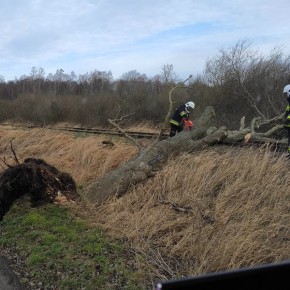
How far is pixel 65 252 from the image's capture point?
19.0 ft

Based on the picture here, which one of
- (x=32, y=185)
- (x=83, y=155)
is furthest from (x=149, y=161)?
(x=83, y=155)

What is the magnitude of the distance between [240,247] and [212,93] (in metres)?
24.0

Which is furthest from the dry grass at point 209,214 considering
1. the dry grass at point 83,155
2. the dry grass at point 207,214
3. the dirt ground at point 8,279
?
the dry grass at point 83,155

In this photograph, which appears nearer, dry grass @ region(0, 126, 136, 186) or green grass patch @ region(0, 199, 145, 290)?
green grass patch @ region(0, 199, 145, 290)

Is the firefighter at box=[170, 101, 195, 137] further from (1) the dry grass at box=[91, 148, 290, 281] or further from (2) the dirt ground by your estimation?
(2) the dirt ground

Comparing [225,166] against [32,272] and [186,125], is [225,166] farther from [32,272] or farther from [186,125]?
[186,125]

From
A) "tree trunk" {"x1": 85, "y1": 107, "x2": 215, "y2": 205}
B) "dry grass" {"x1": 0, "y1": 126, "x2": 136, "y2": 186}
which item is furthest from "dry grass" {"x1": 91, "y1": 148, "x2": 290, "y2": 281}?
"dry grass" {"x1": 0, "y1": 126, "x2": 136, "y2": 186}

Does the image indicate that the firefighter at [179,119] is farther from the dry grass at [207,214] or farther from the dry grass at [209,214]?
the dry grass at [209,214]

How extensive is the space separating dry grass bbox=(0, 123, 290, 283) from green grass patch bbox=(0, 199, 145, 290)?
304 mm

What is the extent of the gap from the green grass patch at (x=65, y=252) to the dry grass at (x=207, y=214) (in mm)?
304

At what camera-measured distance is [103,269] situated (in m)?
5.21

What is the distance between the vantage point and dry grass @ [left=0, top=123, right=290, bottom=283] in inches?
205

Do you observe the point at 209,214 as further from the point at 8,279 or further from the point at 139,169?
the point at 8,279

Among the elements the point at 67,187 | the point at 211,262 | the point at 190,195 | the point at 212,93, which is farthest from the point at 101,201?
the point at 212,93
